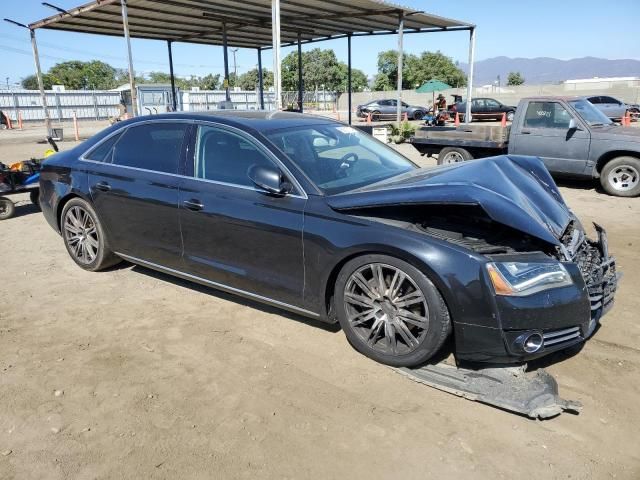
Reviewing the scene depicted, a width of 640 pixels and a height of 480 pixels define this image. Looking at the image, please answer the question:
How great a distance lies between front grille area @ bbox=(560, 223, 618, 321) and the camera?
10.2 ft

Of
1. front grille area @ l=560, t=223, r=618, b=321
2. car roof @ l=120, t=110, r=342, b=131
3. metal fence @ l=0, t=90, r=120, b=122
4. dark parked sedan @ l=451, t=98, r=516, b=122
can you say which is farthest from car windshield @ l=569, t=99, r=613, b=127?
metal fence @ l=0, t=90, r=120, b=122

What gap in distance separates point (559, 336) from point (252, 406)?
183 cm

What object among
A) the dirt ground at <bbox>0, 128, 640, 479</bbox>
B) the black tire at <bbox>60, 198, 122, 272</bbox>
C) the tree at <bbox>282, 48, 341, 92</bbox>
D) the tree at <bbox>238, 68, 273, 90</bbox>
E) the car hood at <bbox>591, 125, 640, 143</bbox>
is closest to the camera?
the dirt ground at <bbox>0, 128, 640, 479</bbox>

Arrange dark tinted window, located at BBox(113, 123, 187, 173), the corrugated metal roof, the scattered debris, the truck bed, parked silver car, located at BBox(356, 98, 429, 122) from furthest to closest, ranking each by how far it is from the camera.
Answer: parked silver car, located at BBox(356, 98, 429, 122), the corrugated metal roof, the truck bed, dark tinted window, located at BBox(113, 123, 187, 173), the scattered debris

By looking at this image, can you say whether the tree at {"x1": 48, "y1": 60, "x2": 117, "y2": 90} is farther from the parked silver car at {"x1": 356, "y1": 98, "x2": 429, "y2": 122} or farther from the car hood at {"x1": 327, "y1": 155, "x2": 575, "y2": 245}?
the car hood at {"x1": 327, "y1": 155, "x2": 575, "y2": 245}

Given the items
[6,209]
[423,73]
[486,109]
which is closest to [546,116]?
[6,209]

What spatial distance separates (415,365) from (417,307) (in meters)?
0.39

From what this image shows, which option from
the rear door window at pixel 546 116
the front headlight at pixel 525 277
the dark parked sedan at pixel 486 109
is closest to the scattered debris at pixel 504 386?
the front headlight at pixel 525 277

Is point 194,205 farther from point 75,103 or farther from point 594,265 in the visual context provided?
point 75,103

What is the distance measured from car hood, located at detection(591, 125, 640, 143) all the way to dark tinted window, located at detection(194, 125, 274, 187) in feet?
24.7

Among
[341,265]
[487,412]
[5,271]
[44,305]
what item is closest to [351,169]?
[341,265]

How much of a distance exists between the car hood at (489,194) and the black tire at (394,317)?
15.3 inches

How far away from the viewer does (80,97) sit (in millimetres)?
40062

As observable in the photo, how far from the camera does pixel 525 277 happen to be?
2840mm
